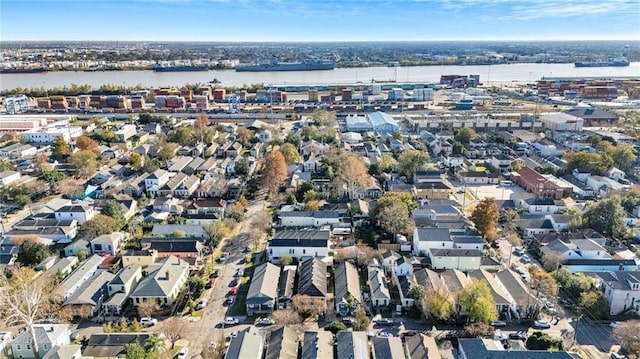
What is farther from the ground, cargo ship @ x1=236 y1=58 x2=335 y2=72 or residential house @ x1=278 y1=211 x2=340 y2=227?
cargo ship @ x1=236 y1=58 x2=335 y2=72

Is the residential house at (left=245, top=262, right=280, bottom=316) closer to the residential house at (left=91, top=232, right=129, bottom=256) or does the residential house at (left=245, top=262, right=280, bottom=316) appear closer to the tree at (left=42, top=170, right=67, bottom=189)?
the residential house at (left=91, top=232, right=129, bottom=256)

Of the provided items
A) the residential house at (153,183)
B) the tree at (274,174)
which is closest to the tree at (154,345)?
the tree at (274,174)

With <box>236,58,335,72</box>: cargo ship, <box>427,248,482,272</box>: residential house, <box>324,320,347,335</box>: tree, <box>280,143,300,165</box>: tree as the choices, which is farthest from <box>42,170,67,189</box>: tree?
<box>236,58,335,72</box>: cargo ship

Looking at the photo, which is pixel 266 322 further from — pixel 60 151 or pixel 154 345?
pixel 60 151

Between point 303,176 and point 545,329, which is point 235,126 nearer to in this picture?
point 303,176

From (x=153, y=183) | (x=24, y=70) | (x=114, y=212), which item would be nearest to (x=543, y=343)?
(x=114, y=212)

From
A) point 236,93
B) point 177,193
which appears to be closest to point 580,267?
point 177,193
